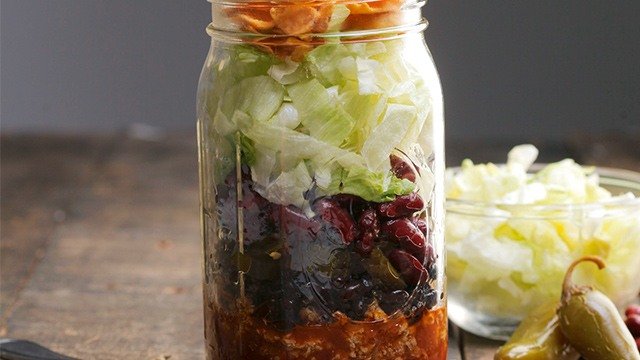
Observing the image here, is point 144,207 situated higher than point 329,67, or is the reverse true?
point 329,67

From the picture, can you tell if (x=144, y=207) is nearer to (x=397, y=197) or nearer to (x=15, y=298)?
(x=15, y=298)

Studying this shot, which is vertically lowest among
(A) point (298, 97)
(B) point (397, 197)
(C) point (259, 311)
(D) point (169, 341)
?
(D) point (169, 341)

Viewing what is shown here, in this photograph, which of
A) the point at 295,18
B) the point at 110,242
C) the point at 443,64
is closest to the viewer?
the point at 295,18

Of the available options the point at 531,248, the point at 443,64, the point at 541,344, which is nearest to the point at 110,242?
the point at 531,248

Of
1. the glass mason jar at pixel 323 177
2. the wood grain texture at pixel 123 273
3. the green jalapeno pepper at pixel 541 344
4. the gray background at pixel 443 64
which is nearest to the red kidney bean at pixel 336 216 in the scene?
the glass mason jar at pixel 323 177

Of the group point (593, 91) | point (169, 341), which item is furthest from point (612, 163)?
point (169, 341)

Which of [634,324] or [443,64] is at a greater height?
[443,64]

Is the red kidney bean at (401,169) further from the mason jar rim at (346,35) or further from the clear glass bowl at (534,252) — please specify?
the clear glass bowl at (534,252)

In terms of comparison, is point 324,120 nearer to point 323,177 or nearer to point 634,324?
point 323,177
